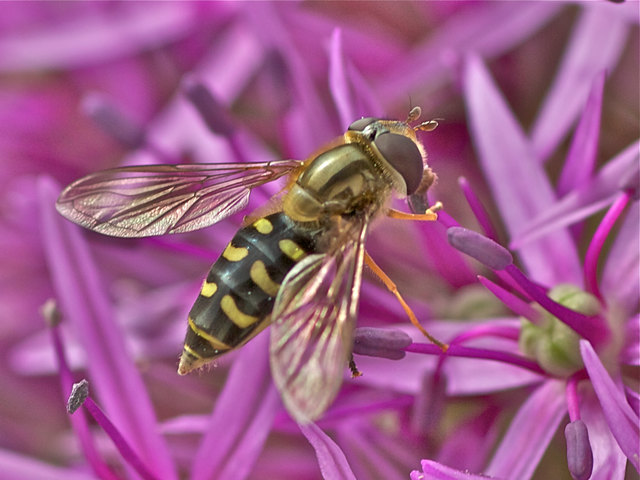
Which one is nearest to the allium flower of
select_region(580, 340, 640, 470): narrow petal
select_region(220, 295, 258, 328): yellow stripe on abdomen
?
select_region(580, 340, 640, 470): narrow petal

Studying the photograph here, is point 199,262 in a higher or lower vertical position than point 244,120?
lower

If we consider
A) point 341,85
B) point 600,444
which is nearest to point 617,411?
point 600,444

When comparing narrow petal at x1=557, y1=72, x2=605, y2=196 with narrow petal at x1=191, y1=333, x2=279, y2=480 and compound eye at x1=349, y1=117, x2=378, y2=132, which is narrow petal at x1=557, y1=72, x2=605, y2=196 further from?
narrow petal at x1=191, y1=333, x2=279, y2=480

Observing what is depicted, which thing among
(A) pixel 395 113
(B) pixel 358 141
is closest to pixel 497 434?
(B) pixel 358 141

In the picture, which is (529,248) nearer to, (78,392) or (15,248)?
(78,392)

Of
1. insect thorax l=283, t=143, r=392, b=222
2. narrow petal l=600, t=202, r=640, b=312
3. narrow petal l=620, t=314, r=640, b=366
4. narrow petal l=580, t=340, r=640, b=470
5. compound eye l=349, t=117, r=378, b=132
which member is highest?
compound eye l=349, t=117, r=378, b=132

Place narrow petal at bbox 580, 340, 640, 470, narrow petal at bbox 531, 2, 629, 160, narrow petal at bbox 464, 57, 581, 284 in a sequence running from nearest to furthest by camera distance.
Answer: narrow petal at bbox 580, 340, 640, 470 < narrow petal at bbox 464, 57, 581, 284 < narrow petal at bbox 531, 2, 629, 160

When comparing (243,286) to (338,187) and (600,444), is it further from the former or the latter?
(600,444)

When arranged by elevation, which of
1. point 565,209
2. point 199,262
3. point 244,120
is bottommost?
point 565,209
